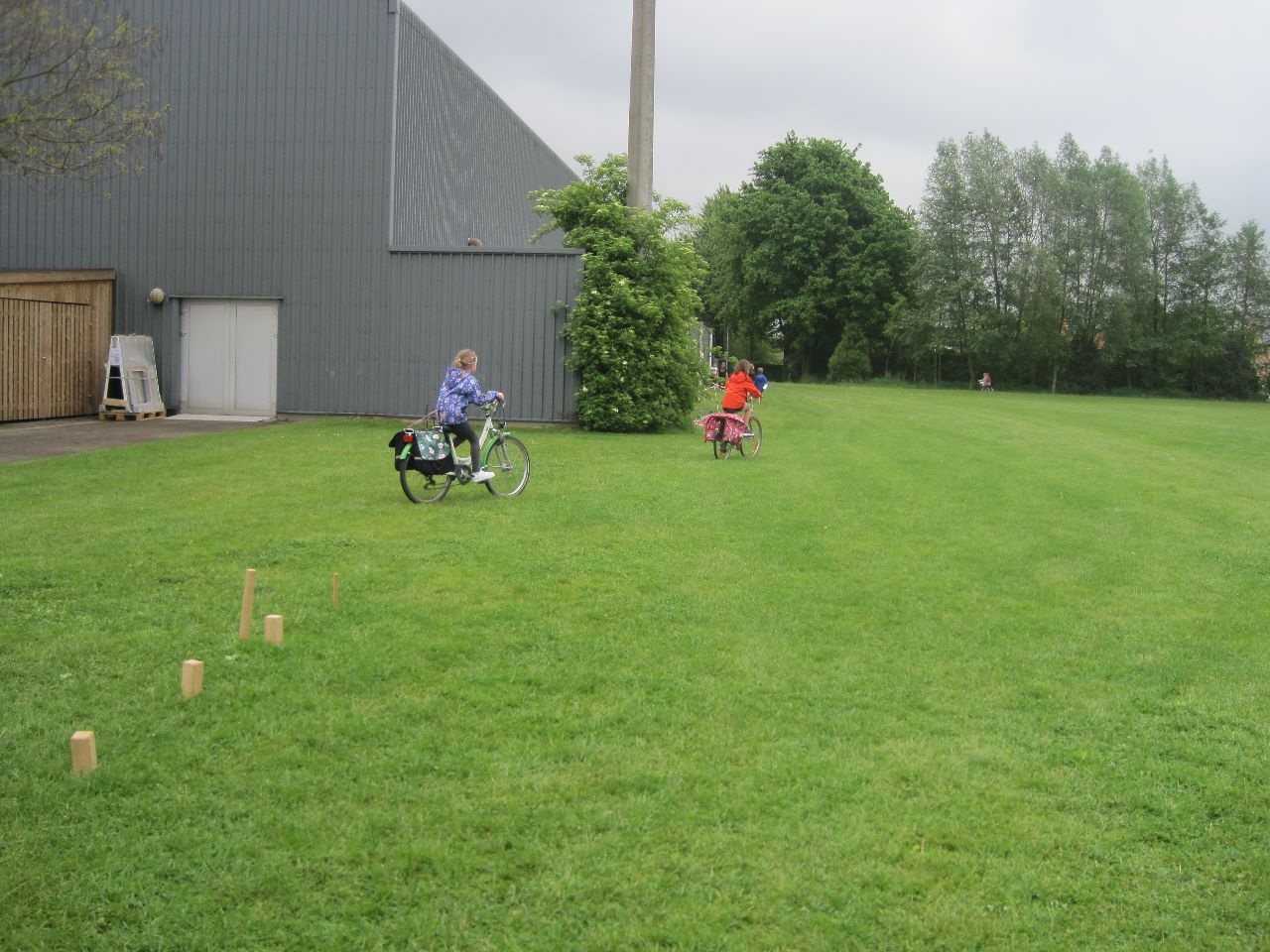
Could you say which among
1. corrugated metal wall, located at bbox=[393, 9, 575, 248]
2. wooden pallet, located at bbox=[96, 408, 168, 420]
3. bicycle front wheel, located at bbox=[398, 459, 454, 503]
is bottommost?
bicycle front wheel, located at bbox=[398, 459, 454, 503]

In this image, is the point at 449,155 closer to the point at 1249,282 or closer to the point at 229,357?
the point at 229,357

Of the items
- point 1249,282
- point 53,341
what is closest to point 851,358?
point 1249,282

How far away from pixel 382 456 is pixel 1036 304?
46710 millimetres

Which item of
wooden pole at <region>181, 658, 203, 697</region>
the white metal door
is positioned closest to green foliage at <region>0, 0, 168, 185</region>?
the white metal door

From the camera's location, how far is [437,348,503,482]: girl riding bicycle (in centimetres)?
1110

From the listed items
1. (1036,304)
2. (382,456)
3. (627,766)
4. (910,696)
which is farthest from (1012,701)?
(1036,304)

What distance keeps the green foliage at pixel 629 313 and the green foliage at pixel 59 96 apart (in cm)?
815

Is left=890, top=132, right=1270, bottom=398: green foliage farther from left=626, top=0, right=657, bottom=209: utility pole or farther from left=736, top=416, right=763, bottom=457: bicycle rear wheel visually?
left=736, top=416, right=763, bottom=457: bicycle rear wheel

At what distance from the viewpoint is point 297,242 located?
21812 mm

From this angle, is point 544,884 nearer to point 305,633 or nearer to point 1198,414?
point 305,633

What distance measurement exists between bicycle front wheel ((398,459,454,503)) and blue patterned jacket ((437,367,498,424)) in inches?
22.3

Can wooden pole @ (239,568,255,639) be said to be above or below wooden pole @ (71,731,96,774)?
above

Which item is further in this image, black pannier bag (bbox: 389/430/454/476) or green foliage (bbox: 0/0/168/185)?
green foliage (bbox: 0/0/168/185)

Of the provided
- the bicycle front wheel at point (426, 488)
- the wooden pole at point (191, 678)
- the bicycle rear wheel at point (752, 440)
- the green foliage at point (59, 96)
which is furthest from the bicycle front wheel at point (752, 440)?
the wooden pole at point (191, 678)
